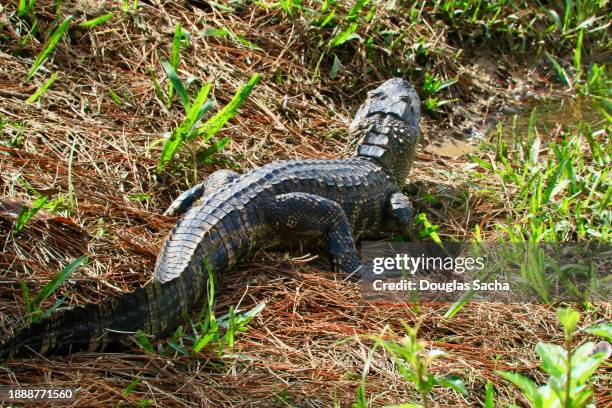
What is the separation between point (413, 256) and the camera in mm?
4258

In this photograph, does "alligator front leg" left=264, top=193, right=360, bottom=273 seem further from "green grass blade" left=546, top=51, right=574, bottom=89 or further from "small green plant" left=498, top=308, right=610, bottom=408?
"green grass blade" left=546, top=51, right=574, bottom=89

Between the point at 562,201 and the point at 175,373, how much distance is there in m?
2.49

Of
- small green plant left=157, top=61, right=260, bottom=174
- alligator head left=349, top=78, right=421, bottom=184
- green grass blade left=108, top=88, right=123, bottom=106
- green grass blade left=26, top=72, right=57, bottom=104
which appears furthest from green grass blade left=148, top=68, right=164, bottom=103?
alligator head left=349, top=78, right=421, bottom=184

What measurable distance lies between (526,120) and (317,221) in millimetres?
2462

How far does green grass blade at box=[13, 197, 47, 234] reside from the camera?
3.34 m

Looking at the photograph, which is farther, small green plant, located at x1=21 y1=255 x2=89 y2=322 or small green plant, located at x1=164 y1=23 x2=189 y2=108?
small green plant, located at x1=164 y1=23 x2=189 y2=108

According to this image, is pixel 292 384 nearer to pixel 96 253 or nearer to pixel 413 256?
pixel 96 253

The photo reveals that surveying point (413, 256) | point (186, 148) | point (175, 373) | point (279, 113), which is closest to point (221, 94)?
point (279, 113)

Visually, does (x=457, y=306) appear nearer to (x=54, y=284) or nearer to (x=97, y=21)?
(x=54, y=284)

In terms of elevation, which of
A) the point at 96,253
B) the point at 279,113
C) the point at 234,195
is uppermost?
the point at 279,113

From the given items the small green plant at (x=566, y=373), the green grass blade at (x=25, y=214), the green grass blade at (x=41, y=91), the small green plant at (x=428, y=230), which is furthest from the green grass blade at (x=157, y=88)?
the small green plant at (x=566, y=373)

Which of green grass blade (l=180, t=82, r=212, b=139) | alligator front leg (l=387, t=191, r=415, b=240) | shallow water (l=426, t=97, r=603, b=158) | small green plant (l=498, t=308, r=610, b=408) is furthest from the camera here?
shallow water (l=426, t=97, r=603, b=158)

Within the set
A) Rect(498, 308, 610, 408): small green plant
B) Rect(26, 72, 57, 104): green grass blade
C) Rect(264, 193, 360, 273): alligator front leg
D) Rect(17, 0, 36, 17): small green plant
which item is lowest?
Rect(498, 308, 610, 408): small green plant

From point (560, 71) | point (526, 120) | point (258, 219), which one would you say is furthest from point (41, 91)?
point (560, 71)
